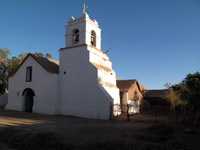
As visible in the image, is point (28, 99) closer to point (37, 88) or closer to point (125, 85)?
point (37, 88)

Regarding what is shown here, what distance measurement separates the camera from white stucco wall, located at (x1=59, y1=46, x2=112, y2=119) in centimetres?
1434

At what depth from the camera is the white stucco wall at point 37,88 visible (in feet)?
55.2

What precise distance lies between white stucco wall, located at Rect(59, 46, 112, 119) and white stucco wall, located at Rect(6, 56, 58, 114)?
0.80m

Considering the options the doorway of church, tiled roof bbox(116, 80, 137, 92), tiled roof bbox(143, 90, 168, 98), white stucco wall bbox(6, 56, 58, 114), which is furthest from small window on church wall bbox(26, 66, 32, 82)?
tiled roof bbox(143, 90, 168, 98)

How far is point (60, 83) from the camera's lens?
17281mm

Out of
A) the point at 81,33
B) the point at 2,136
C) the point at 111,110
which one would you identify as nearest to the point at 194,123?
the point at 111,110

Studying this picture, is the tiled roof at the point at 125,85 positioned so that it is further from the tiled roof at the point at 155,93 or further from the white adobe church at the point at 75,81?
the tiled roof at the point at 155,93

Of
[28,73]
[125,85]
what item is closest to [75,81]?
[28,73]

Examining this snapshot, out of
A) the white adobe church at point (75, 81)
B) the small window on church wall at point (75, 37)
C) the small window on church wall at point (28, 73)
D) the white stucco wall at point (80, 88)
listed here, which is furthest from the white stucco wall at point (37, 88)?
the small window on church wall at point (75, 37)

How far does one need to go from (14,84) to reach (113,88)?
11.9 meters

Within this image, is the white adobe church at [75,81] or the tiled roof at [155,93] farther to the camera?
the tiled roof at [155,93]

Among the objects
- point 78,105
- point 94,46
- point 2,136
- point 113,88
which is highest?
point 94,46

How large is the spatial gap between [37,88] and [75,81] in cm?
469

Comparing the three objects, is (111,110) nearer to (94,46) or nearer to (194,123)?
(194,123)
